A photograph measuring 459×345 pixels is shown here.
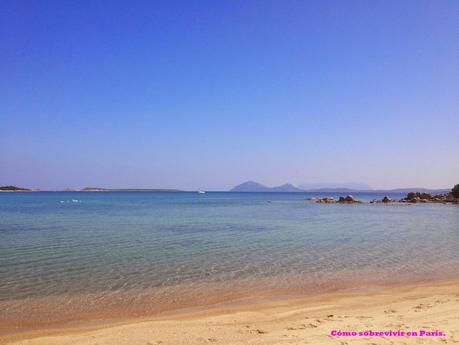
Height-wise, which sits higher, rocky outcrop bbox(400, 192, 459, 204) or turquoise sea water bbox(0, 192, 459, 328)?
rocky outcrop bbox(400, 192, 459, 204)

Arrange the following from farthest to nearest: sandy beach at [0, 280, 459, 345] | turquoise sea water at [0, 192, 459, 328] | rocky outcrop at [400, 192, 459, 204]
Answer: rocky outcrop at [400, 192, 459, 204]
turquoise sea water at [0, 192, 459, 328]
sandy beach at [0, 280, 459, 345]

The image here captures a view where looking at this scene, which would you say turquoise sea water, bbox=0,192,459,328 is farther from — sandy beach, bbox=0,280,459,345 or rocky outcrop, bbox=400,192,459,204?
rocky outcrop, bbox=400,192,459,204

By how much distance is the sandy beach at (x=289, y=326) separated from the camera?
7000 mm

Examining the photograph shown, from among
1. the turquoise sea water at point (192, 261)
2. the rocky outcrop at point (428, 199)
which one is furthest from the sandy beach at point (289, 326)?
the rocky outcrop at point (428, 199)

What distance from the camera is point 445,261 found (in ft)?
53.4

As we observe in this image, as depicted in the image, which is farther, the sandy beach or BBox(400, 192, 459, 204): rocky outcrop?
BBox(400, 192, 459, 204): rocky outcrop

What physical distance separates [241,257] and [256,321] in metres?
8.18

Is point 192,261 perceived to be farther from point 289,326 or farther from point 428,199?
point 428,199

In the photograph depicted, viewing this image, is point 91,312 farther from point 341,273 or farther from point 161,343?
point 341,273

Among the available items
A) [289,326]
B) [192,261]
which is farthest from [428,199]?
[289,326]

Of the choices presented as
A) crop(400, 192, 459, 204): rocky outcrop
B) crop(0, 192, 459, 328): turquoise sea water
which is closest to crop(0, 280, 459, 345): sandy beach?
crop(0, 192, 459, 328): turquoise sea water

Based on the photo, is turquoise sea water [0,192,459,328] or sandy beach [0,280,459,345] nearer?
sandy beach [0,280,459,345]

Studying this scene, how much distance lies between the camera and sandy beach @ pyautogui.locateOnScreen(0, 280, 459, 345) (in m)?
7.00

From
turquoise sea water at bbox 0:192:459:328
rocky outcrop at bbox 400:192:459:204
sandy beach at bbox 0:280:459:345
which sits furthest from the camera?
rocky outcrop at bbox 400:192:459:204
